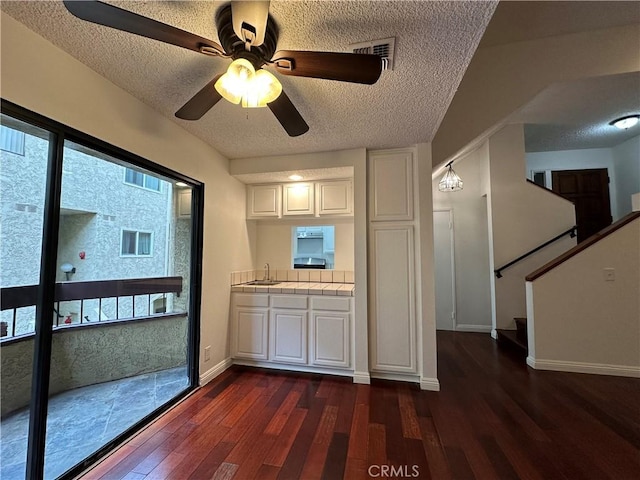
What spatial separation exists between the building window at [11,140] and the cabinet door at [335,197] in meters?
2.45

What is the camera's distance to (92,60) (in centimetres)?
161

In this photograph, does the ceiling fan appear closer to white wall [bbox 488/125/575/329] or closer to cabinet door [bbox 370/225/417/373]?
cabinet door [bbox 370/225/417/373]

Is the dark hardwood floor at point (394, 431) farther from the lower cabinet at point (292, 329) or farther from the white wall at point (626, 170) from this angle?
the white wall at point (626, 170)

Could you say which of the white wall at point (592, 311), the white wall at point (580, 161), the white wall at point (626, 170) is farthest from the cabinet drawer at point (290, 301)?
the white wall at point (626, 170)

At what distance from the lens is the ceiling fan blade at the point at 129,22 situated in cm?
99

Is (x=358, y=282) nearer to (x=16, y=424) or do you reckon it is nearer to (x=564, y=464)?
(x=564, y=464)

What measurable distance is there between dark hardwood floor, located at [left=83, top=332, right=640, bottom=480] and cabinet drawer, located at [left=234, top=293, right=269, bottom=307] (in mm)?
753

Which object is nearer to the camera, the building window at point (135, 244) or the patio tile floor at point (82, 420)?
the patio tile floor at point (82, 420)

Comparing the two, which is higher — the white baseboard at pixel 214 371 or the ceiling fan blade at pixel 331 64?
the ceiling fan blade at pixel 331 64

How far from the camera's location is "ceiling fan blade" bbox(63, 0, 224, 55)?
39.0 inches

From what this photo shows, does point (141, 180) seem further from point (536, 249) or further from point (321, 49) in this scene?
point (536, 249)

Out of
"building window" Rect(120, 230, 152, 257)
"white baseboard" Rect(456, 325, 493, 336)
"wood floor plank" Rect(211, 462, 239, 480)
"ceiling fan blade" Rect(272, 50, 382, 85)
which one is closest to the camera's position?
"ceiling fan blade" Rect(272, 50, 382, 85)

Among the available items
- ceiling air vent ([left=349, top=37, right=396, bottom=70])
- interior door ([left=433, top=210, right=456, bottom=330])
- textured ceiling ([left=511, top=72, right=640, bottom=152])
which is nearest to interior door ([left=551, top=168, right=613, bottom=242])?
textured ceiling ([left=511, top=72, right=640, bottom=152])

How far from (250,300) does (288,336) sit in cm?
60
